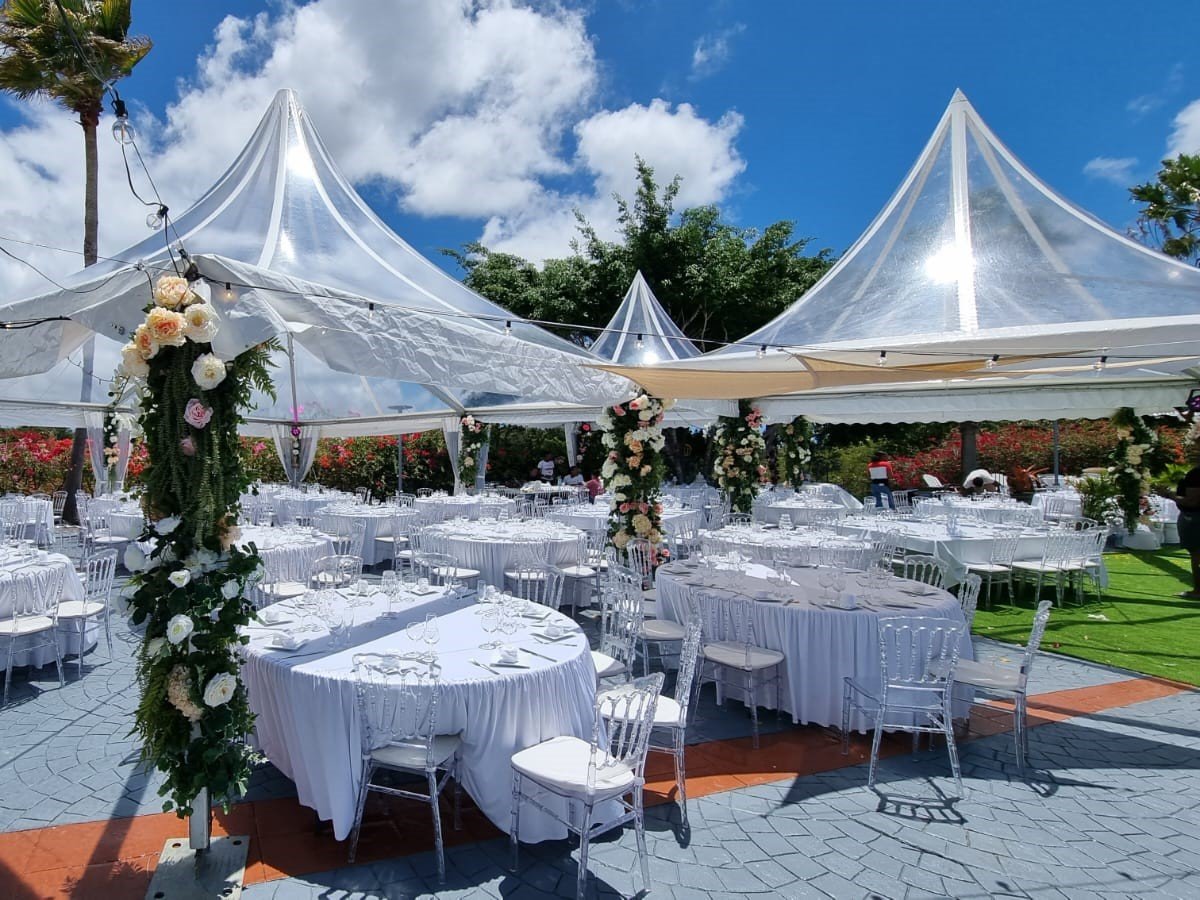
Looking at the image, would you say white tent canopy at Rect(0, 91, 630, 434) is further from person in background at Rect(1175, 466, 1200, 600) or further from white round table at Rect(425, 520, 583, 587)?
person in background at Rect(1175, 466, 1200, 600)

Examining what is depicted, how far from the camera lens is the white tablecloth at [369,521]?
1157 centimetres

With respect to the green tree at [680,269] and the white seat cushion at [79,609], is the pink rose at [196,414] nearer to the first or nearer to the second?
the white seat cushion at [79,609]

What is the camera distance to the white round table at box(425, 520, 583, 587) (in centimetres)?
867

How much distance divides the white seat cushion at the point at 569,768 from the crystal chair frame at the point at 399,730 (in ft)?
1.41

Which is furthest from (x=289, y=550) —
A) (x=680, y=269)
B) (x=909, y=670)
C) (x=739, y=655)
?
(x=680, y=269)

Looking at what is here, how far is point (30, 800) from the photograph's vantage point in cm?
396

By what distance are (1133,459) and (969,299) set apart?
1086cm

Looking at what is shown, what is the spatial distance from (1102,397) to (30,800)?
1208 cm

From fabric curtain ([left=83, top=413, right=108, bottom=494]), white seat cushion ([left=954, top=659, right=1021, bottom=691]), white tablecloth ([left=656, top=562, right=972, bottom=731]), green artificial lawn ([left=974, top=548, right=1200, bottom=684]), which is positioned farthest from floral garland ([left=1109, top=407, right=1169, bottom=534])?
fabric curtain ([left=83, top=413, right=108, bottom=494])

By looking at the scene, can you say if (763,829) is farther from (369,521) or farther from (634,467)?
(369,521)

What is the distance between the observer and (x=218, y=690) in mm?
3197

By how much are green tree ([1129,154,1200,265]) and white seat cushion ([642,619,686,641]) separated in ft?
61.1

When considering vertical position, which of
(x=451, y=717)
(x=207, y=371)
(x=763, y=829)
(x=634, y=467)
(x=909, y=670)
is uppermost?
(x=207, y=371)

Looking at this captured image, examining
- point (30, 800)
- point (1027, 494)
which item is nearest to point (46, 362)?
point (30, 800)
